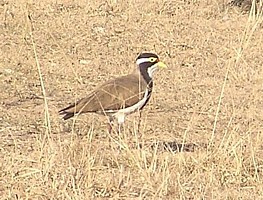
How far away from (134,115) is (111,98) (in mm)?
1456

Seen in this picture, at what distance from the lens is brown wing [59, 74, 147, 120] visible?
24.8 feet

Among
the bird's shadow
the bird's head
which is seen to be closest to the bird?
the bird's head

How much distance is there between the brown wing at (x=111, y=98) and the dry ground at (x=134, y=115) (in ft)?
0.93

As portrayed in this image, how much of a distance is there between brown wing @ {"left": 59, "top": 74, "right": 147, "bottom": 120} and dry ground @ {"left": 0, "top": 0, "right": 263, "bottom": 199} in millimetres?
283

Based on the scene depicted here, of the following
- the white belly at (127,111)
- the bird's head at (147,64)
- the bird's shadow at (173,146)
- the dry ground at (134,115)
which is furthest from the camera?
the bird's head at (147,64)

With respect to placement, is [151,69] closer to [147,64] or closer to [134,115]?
[147,64]

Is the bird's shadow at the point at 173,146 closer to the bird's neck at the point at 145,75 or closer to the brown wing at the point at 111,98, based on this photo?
the brown wing at the point at 111,98

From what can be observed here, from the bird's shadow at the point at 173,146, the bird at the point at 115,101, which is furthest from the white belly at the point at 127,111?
the bird's shadow at the point at 173,146

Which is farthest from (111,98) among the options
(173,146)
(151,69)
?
(151,69)

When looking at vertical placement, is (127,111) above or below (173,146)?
above

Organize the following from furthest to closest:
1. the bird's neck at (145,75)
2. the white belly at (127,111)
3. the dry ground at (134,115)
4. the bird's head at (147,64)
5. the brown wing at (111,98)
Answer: the bird's head at (147,64)
the bird's neck at (145,75)
the white belly at (127,111)
the brown wing at (111,98)
the dry ground at (134,115)

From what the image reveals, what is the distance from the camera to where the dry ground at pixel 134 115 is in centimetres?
611

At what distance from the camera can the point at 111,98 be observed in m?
7.73

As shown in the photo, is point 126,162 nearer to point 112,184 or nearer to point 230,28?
point 112,184
